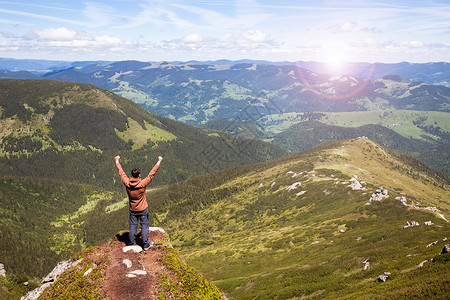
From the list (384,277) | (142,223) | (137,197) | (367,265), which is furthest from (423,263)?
(137,197)

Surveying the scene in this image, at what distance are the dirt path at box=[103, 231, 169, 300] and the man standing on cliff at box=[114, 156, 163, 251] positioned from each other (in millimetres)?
1405

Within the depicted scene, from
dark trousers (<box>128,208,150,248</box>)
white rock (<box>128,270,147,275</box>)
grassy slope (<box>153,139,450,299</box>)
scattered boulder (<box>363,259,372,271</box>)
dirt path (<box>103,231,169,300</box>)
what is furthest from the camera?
scattered boulder (<box>363,259,372,271</box>)

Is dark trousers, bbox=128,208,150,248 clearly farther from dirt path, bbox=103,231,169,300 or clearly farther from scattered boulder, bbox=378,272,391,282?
scattered boulder, bbox=378,272,391,282

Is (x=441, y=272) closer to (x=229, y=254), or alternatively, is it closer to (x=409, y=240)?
(x=409, y=240)

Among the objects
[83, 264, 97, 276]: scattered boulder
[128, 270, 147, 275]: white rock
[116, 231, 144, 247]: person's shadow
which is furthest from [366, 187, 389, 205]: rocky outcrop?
[83, 264, 97, 276]: scattered boulder

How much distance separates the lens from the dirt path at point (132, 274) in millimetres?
18516

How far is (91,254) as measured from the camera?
76.6ft

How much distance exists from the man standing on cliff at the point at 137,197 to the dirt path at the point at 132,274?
1405 millimetres

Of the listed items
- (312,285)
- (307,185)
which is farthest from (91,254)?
(307,185)

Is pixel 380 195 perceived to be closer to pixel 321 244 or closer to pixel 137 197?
pixel 321 244

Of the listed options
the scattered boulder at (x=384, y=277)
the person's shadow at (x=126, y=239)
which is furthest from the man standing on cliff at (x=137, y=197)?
the scattered boulder at (x=384, y=277)

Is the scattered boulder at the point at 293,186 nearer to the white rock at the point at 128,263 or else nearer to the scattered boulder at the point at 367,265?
the scattered boulder at the point at 367,265

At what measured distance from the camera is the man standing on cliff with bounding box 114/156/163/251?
2222cm

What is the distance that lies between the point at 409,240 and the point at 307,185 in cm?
10251
